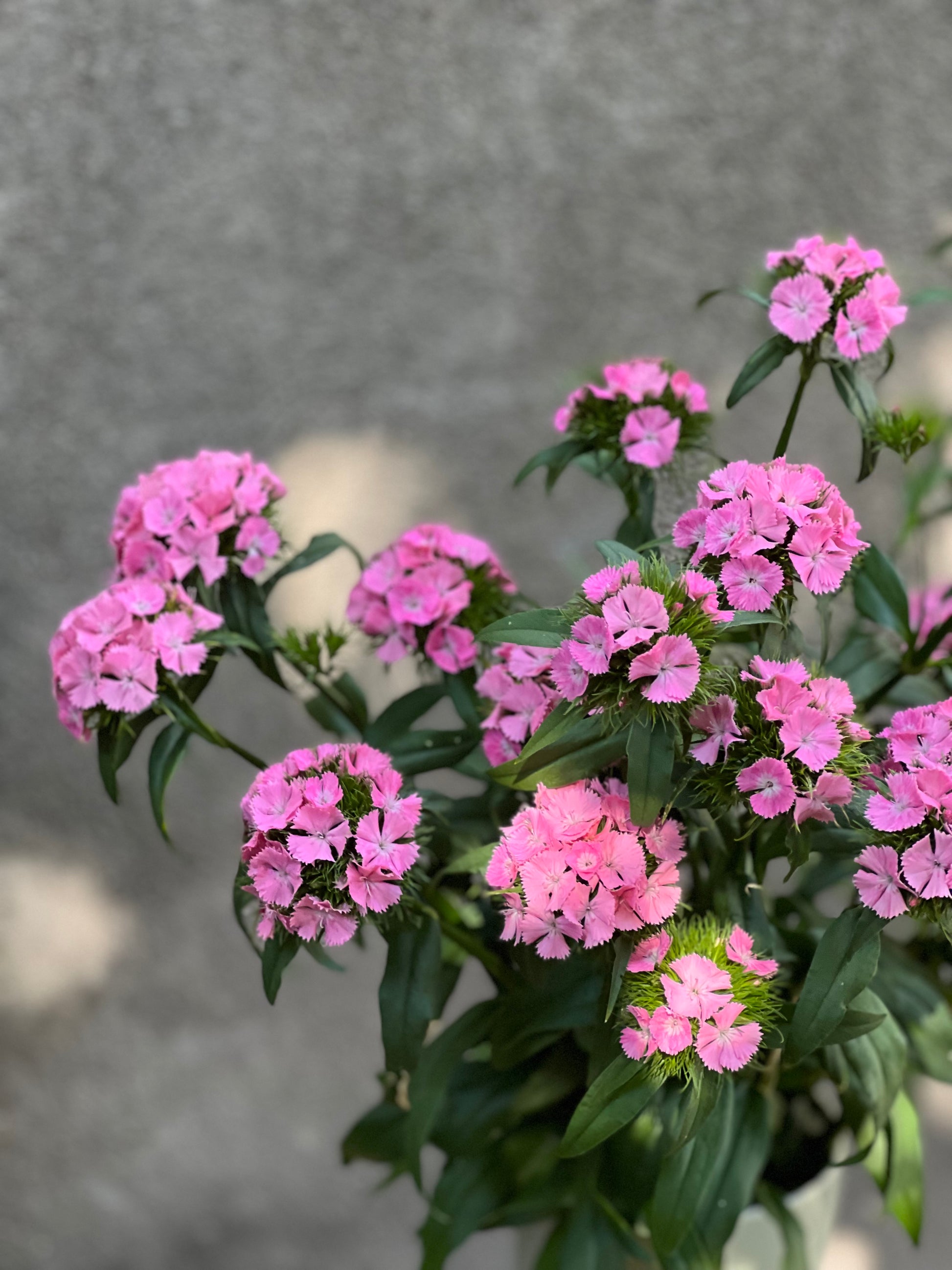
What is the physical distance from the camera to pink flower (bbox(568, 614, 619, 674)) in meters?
0.50

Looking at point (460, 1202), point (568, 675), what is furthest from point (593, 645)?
point (460, 1202)

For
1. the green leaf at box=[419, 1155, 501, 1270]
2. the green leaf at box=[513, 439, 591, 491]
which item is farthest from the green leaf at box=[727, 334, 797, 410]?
the green leaf at box=[419, 1155, 501, 1270]

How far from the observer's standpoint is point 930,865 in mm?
521

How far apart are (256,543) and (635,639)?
342 millimetres

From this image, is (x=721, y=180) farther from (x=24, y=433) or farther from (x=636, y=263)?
(x=24, y=433)

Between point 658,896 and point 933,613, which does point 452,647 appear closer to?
point 658,896

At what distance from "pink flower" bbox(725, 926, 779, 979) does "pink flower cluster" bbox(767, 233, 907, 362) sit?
341 mm

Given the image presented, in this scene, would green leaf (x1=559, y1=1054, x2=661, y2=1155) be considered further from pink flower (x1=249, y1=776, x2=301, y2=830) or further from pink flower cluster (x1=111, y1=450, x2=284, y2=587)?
pink flower cluster (x1=111, y1=450, x2=284, y2=587)

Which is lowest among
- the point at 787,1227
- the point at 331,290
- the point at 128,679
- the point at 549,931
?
the point at 787,1227

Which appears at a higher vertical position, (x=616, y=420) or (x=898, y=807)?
(x=616, y=420)

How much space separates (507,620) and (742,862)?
256 mm

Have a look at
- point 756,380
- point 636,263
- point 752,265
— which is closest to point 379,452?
point 636,263

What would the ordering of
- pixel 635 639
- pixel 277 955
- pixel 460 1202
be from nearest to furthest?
1. pixel 635 639
2. pixel 277 955
3. pixel 460 1202

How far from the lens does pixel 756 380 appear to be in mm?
697
